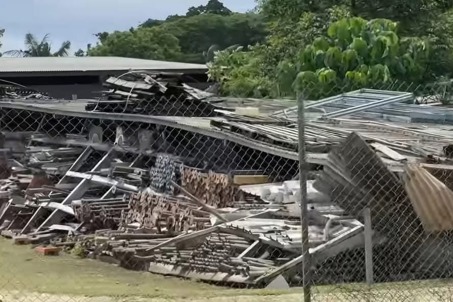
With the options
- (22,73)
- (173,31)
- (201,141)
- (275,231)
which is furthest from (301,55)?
(173,31)

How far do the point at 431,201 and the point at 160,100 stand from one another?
10.8 m

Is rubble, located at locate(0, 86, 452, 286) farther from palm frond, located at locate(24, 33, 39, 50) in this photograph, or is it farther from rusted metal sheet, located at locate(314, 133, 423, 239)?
palm frond, located at locate(24, 33, 39, 50)

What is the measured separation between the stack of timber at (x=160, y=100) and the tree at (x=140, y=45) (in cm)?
3906

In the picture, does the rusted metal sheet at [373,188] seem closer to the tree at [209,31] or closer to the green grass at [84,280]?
the green grass at [84,280]

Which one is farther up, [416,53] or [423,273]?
[416,53]

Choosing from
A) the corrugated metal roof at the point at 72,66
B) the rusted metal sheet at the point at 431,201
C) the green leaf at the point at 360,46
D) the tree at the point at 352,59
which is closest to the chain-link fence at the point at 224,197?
the rusted metal sheet at the point at 431,201

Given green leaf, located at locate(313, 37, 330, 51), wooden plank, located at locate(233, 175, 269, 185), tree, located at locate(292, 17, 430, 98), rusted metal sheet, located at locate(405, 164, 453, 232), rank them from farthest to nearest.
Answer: green leaf, located at locate(313, 37, 330, 51), tree, located at locate(292, 17, 430, 98), wooden plank, located at locate(233, 175, 269, 185), rusted metal sheet, located at locate(405, 164, 453, 232)

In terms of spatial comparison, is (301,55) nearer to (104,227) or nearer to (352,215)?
(104,227)

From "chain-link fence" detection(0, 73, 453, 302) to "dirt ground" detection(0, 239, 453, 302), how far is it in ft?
0.17

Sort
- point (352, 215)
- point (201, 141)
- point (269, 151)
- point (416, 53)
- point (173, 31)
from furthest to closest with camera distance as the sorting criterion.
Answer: point (173, 31)
point (416, 53)
point (201, 141)
point (269, 151)
point (352, 215)

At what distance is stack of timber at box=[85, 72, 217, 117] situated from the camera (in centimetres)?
2159

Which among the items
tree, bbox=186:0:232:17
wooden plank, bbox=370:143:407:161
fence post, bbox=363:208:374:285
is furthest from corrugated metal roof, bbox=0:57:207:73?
tree, bbox=186:0:232:17

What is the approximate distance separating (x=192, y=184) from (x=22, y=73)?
2021 centimetres

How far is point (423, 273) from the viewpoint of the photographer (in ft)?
40.9
